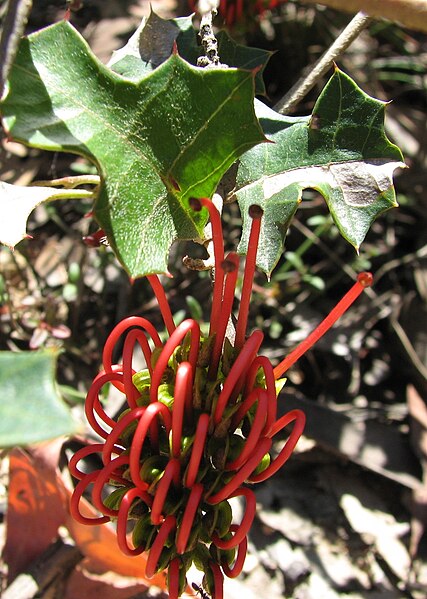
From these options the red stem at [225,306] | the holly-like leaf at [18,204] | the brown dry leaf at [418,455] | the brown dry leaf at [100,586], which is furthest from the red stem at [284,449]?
the brown dry leaf at [418,455]

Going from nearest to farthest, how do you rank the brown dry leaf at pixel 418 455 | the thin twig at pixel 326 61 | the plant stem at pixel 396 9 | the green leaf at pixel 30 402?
the green leaf at pixel 30 402
the plant stem at pixel 396 9
the thin twig at pixel 326 61
the brown dry leaf at pixel 418 455

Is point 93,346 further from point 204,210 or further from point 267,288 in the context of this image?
point 204,210

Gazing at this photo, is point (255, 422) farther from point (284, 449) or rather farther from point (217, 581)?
point (217, 581)

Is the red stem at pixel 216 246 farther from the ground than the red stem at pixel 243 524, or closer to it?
farther from the ground

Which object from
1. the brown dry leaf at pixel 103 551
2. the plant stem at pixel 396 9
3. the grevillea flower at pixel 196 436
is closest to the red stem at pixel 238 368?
the grevillea flower at pixel 196 436

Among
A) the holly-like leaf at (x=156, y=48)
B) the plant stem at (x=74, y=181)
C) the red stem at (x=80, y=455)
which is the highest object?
the holly-like leaf at (x=156, y=48)

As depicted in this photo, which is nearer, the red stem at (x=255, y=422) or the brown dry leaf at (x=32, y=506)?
the red stem at (x=255, y=422)

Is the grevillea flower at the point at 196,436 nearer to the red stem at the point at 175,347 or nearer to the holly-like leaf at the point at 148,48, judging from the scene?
the red stem at the point at 175,347

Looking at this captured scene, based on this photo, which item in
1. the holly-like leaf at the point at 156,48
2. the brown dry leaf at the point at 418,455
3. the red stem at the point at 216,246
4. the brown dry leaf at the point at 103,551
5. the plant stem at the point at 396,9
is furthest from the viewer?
the brown dry leaf at the point at 418,455
